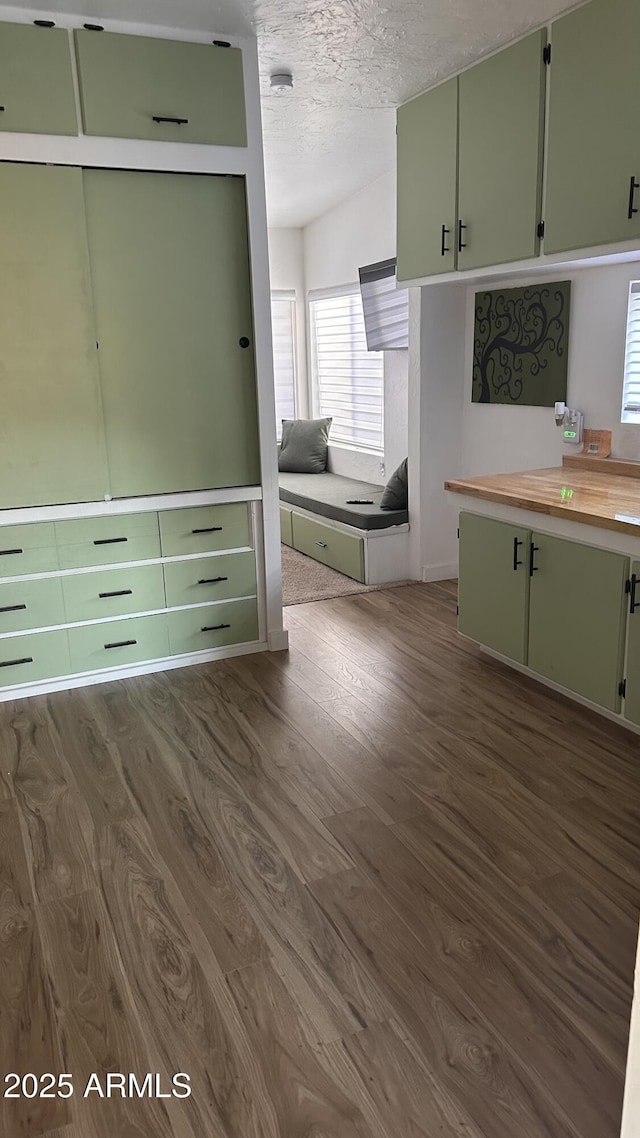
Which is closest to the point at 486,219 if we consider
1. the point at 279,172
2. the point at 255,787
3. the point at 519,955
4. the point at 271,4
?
the point at 271,4

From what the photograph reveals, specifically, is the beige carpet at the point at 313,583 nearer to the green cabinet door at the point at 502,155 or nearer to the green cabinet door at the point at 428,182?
the green cabinet door at the point at 428,182

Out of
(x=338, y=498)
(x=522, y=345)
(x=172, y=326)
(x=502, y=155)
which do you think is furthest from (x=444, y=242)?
(x=338, y=498)

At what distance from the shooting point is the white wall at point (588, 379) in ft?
11.0

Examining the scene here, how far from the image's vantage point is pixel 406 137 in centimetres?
390

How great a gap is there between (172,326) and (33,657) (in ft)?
4.82

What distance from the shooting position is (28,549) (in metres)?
3.28

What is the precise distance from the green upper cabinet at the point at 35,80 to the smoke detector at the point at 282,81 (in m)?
0.92

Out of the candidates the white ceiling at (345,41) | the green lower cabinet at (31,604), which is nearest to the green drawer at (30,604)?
the green lower cabinet at (31,604)

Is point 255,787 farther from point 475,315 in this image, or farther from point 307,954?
point 475,315

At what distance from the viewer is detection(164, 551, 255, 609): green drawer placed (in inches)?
141

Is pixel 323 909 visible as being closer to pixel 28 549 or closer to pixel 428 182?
pixel 28 549

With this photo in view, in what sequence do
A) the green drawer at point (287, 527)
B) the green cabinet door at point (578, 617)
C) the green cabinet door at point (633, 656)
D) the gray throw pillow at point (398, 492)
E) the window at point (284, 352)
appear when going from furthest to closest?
1. the window at point (284, 352)
2. the green drawer at point (287, 527)
3. the gray throw pillow at point (398, 492)
4. the green cabinet door at point (578, 617)
5. the green cabinet door at point (633, 656)

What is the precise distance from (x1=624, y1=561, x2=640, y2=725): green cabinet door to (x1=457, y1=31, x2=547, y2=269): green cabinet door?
141 cm

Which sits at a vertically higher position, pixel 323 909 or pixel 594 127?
pixel 594 127
